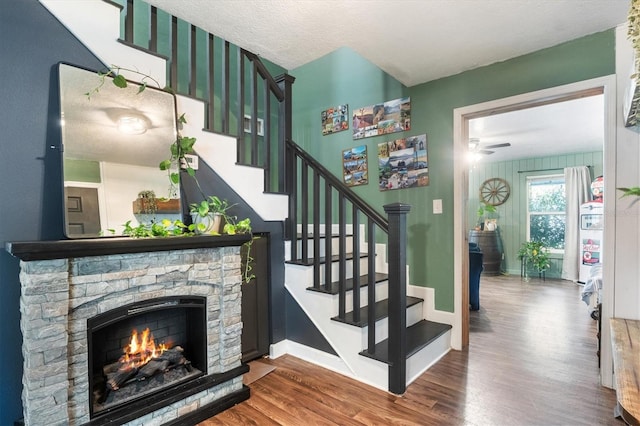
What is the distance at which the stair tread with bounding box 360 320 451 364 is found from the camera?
2146 mm

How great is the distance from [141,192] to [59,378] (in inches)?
38.7

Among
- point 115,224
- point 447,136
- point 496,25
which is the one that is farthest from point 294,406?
point 496,25

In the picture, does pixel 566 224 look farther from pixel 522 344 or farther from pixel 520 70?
pixel 520 70

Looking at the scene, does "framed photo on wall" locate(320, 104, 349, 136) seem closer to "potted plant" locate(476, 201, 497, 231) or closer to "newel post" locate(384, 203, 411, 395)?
"newel post" locate(384, 203, 411, 395)

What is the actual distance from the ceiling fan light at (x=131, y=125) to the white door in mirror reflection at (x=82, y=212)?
396 mm

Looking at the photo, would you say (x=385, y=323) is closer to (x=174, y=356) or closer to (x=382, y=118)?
(x=174, y=356)

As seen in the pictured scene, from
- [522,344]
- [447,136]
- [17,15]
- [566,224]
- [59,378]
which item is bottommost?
[522,344]

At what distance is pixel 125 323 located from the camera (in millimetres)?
1843

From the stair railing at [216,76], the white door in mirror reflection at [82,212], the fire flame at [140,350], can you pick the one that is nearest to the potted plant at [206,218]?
the white door in mirror reflection at [82,212]

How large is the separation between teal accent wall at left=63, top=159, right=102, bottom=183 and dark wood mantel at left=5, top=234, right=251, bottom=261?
33 cm

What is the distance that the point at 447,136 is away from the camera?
2.79 metres

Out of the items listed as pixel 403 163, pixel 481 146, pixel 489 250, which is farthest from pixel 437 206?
pixel 489 250

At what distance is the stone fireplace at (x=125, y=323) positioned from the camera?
4.36ft

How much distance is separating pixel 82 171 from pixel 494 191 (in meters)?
7.37
